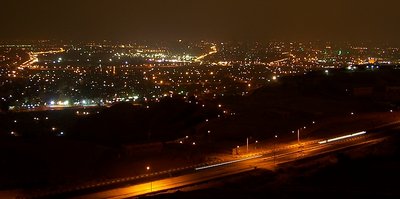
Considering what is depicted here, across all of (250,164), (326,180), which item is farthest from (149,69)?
(326,180)

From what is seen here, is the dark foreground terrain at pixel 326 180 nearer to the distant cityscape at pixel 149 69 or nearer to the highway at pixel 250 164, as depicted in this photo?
the highway at pixel 250 164

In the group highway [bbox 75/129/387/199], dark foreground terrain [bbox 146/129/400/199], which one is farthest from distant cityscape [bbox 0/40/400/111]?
dark foreground terrain [bbox 146/129/400/199]

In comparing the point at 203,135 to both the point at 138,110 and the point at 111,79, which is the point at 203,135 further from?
the point at 111,79

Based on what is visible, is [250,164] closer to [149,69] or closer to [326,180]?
[326,180]

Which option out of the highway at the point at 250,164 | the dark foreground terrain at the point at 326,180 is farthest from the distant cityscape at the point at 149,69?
the dark foreground terrain at the point at 326,180

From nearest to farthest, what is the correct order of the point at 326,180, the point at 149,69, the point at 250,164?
the point at 326,180, the point at 250,164, the point at 149,69

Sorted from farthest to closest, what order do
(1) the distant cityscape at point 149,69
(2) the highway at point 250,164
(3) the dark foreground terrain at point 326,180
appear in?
(1) the distant cityscape at point 149,69 < (2) the highway at point 250,164 < (3) the dark foreground terrain at point 326,180
